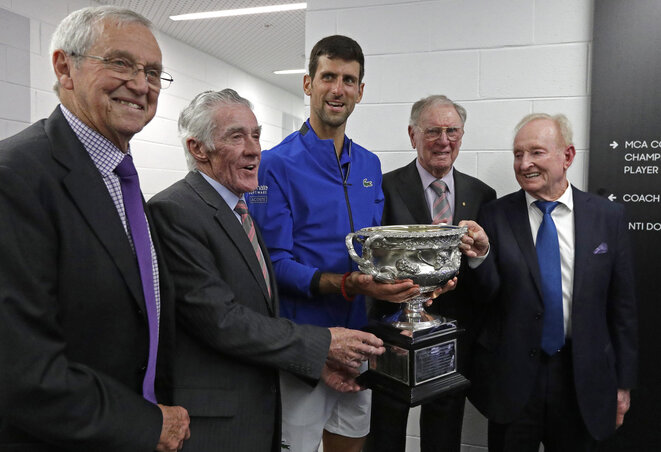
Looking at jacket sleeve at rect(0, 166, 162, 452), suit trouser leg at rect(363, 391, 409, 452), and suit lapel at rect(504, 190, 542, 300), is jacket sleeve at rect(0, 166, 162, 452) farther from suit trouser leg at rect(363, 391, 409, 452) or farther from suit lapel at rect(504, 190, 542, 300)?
suit lapel at rect(504, 190, 542, 300)

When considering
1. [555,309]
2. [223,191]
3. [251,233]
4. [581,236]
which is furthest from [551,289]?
[223,191]

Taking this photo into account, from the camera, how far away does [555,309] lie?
1.65m

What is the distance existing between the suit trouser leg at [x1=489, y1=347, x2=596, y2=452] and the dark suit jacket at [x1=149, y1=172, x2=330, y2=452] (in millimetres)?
888

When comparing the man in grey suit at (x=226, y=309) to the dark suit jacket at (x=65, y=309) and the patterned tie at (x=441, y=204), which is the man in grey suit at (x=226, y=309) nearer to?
the dark suit jacket at (x=65, y=309)

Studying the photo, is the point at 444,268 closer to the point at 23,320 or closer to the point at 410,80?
the point at 23,320

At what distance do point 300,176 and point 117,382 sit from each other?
0.83 m

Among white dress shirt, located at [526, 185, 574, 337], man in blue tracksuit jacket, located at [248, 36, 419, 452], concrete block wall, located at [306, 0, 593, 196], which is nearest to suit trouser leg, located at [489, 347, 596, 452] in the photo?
white dress shirt, located at [526, 185, 574, 337]

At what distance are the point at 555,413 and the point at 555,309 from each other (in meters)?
0.37

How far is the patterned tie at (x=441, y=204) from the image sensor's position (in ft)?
6.24

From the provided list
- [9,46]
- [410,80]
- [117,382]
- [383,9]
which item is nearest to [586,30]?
[410,80]

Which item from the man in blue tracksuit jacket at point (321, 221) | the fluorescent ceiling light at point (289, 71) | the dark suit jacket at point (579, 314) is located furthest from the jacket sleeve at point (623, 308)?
the fluorescent ceiling light at point (289, 71)

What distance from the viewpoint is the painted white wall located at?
2205 mm

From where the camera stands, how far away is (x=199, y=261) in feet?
3.89

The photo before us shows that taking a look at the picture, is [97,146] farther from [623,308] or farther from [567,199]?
[623,308]
